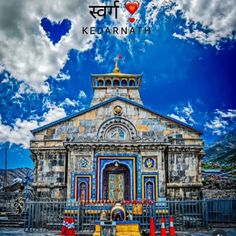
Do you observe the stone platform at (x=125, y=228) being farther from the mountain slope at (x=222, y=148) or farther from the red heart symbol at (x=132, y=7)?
the mountain slope at (x=222, y=148)

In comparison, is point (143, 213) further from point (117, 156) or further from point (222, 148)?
point (222, 148)

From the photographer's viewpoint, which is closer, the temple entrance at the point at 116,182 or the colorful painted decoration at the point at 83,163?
the colorful painted decoration at the point at 83,163

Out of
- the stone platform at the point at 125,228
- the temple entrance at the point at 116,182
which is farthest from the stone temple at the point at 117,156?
the stone platform at the point at 125,228

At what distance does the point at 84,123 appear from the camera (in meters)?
25.9

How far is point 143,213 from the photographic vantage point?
A: 1928 centimetres

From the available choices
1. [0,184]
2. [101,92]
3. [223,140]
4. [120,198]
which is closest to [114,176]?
[120,198]

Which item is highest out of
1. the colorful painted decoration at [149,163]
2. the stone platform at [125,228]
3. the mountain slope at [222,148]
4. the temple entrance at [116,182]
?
the mountain slope at [222,148]

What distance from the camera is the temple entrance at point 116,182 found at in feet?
80.8

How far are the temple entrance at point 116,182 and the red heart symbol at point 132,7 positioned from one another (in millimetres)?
10442

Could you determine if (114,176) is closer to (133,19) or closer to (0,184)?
(133,19)

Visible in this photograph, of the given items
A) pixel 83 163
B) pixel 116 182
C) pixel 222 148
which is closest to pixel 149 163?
pixel 116 182

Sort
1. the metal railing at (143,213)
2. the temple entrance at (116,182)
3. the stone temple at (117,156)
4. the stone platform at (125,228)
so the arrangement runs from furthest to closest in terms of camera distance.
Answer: the temple entrance at (116,182), the stone temple at (117,156), the metal railing at (143,213), the stone platform at (125,228)

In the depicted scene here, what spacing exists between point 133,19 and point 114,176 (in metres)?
11.2

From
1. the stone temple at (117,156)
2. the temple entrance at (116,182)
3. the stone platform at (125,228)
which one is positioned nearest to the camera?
the stone platform at (125,228)
